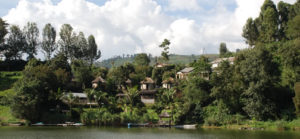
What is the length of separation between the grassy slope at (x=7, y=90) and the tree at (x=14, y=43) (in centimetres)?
898

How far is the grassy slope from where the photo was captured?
60.0 meters

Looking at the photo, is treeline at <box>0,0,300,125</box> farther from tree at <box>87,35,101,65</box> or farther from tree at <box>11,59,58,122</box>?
tree at <box>87,35,101,65</box>

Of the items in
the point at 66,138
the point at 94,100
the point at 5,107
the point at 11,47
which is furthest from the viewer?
the point at 11,47

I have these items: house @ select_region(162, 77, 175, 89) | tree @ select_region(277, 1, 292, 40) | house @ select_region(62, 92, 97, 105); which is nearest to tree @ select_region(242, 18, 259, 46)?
tree @ select_region(277, 1, 292, 40)

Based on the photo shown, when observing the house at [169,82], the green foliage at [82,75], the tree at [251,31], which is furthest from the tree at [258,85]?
the green foliage at [82,75]

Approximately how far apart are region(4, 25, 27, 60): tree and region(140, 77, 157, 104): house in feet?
130

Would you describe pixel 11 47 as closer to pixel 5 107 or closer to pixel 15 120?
pixel 5 107

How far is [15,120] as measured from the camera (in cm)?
5922

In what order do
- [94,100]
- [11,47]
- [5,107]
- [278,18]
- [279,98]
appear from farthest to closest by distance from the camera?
[11,47], [278,18], [94,100], [5,107], [279,98]

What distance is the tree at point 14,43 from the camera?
92562 millimetres

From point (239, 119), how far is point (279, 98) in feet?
31.1

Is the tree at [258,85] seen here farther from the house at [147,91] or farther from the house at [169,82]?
the house at [169,82]

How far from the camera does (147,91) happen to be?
77688 millimetres

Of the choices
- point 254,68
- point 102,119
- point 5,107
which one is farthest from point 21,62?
point 254,68
